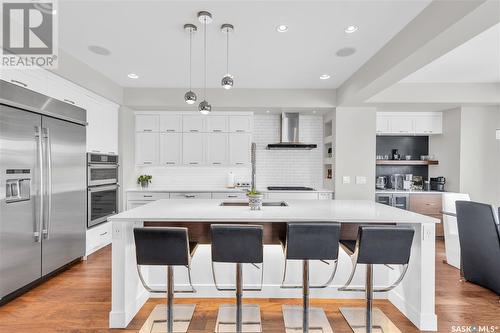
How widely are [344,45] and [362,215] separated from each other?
6.51ft

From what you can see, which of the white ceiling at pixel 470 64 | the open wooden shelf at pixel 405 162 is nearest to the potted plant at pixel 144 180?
the open wooden shelf at pixel 405 162

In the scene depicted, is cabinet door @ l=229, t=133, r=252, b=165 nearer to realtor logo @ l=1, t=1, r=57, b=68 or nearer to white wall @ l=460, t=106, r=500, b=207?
realtor logo @ l=1, t=1, r=57, b=68

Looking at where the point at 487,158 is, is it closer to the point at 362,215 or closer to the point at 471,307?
the point at 471,307

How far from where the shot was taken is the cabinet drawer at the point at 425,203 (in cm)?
520

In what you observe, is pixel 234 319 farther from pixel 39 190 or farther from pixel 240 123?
pixel 240 123

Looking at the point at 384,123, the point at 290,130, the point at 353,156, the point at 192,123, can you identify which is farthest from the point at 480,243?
the point at 192,123

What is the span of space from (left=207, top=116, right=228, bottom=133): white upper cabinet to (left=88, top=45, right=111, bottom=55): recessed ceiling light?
2277 mm

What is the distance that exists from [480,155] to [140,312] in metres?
5.98

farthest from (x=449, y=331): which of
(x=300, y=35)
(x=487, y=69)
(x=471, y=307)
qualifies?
(x=487, y=69)

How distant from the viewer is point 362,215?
7.65 ft

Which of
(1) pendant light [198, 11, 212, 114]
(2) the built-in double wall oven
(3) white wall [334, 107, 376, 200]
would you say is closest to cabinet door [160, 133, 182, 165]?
(2) the built-in double wall oven

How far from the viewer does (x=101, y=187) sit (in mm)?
4293

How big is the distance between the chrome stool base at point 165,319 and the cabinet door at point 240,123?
3484 millimetres

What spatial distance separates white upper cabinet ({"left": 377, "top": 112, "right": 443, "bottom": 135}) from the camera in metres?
5.48
